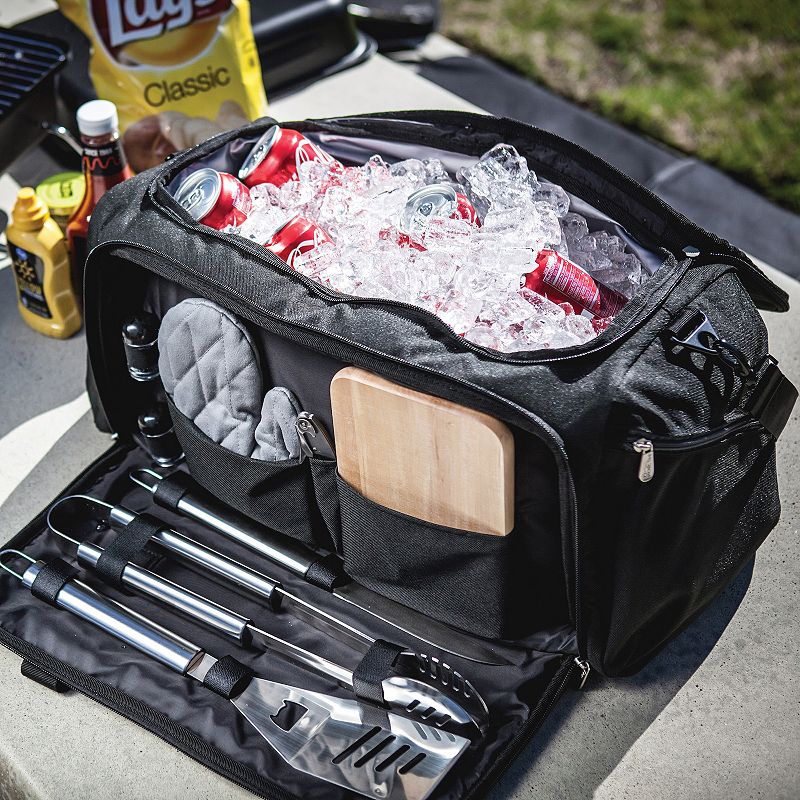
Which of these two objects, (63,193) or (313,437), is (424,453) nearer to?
(313,437)

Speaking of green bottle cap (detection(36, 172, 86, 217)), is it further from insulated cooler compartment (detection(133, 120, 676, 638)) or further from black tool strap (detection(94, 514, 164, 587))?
black tool strap (detection(94, 514, 164, 587))

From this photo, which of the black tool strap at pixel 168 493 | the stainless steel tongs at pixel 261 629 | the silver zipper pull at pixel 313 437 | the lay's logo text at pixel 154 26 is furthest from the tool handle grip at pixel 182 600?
the lay's logo text at pixel 154 26

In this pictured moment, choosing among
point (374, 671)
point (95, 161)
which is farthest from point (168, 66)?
point (374, 671)

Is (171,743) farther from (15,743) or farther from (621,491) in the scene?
(621,491)

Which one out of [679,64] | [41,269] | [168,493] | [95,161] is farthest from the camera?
[679,64]

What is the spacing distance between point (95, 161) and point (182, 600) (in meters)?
0.62

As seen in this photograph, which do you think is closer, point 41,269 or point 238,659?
point 238,659

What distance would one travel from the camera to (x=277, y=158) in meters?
1.27

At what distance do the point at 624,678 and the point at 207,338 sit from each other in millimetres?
626

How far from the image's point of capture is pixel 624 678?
1127 millimetres

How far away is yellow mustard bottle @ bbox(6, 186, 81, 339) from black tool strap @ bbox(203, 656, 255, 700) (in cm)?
69

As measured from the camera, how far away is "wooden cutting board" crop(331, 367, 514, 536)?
3.13 feet

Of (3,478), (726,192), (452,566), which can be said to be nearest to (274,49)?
(726,192)

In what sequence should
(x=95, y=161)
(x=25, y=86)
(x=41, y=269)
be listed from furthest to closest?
(x=25, y=86)
(x=41, y=269)
(x=95, y=161)
